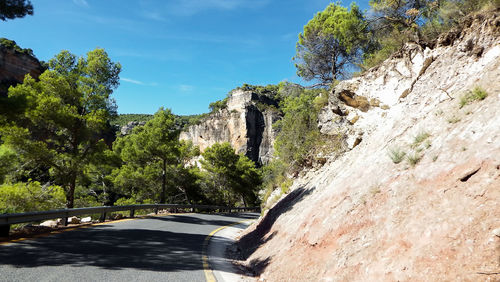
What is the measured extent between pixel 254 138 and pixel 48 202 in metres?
59.7

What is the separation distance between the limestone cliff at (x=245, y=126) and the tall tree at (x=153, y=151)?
1668 inches

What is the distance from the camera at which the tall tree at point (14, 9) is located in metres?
8.77

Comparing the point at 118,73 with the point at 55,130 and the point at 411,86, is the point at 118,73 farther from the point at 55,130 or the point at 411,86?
the point at 411,86

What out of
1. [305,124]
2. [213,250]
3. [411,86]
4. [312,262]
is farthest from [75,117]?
[411,86]

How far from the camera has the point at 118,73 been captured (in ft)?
59.2

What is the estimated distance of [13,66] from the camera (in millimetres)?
48281

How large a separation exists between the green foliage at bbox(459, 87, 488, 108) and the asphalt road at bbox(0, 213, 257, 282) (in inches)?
283

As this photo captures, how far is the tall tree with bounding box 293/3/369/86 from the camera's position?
58.7 feet

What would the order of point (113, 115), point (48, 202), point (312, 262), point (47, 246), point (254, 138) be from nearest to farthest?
point (312, 262)
point (47, 246)
point (48, 202)
point (113, 115)
point (254, 138)

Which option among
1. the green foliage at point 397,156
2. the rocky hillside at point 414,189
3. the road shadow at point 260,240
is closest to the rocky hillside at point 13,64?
the road shadow at point 260,240

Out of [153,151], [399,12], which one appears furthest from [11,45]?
[399,12]

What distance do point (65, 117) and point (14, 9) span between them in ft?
22.3

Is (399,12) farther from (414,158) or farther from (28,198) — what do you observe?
(28,198)

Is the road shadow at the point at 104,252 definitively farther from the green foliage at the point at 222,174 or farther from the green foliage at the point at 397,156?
the green foliage at the point at 222,174
